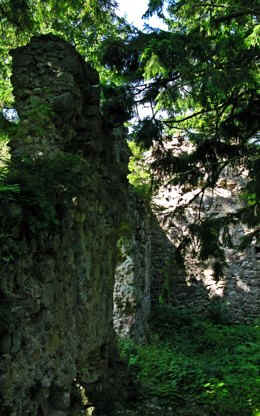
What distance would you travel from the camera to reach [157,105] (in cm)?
412

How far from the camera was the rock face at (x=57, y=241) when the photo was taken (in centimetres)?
247

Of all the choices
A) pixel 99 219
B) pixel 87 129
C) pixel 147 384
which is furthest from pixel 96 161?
pixel 147 384

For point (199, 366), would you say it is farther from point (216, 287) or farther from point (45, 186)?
point (216, 287)

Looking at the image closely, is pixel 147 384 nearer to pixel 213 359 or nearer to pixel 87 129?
pixel 213 359

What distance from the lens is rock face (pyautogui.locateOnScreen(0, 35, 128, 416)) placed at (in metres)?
2.47

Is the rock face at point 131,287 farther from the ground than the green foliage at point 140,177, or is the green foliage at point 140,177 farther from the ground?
the green foliage at point 140,177

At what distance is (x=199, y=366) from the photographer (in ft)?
22.2

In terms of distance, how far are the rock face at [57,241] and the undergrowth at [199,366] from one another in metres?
1.19

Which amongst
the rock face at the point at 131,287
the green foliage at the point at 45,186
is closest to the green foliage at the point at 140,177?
the rock face at the point at 131,287

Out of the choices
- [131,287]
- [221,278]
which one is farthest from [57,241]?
[221,278]

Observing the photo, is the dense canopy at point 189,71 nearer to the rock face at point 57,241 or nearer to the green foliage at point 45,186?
the rock face at point 57,241

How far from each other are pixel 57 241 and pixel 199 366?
15.5ft

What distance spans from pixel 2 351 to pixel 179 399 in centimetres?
385

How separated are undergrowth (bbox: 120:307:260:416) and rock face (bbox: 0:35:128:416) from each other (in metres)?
1.19
